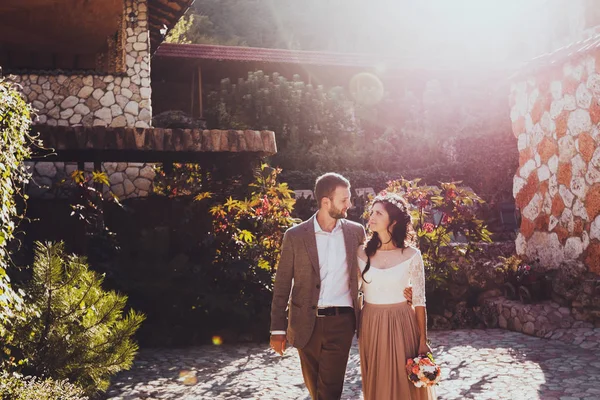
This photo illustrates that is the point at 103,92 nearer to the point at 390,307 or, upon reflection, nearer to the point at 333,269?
the point at 333,269

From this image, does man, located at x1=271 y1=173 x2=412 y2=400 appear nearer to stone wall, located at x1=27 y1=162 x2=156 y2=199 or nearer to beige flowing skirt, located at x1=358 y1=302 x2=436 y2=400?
beige flowing skirt, located at x1=358 y1=302 x2=436 y2=400

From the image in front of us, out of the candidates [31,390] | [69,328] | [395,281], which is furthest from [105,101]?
[395,281]

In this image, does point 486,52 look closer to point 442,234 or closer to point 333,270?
point 442,234

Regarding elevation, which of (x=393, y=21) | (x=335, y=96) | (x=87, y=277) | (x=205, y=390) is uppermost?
(x=393, y=21)

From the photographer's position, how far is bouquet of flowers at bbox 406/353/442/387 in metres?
4.11

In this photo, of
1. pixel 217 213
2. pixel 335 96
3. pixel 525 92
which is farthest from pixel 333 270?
pixel 335 96

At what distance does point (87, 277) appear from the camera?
5727 mm

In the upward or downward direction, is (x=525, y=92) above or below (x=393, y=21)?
below

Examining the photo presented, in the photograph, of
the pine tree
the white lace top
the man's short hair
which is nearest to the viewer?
the white lace top

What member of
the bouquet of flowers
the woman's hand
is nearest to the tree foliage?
the woman's hand

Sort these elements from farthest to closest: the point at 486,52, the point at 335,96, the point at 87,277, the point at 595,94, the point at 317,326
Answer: the point at 486,52, the point at 335,96, the point at 595,94, the point at 87,277, the point at 317,326

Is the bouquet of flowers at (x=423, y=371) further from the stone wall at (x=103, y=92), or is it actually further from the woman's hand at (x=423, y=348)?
the stone wall at (x=103, y=92)

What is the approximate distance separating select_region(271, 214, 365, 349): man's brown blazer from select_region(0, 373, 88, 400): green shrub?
1580 millimetres

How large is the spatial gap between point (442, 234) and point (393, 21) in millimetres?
42961
